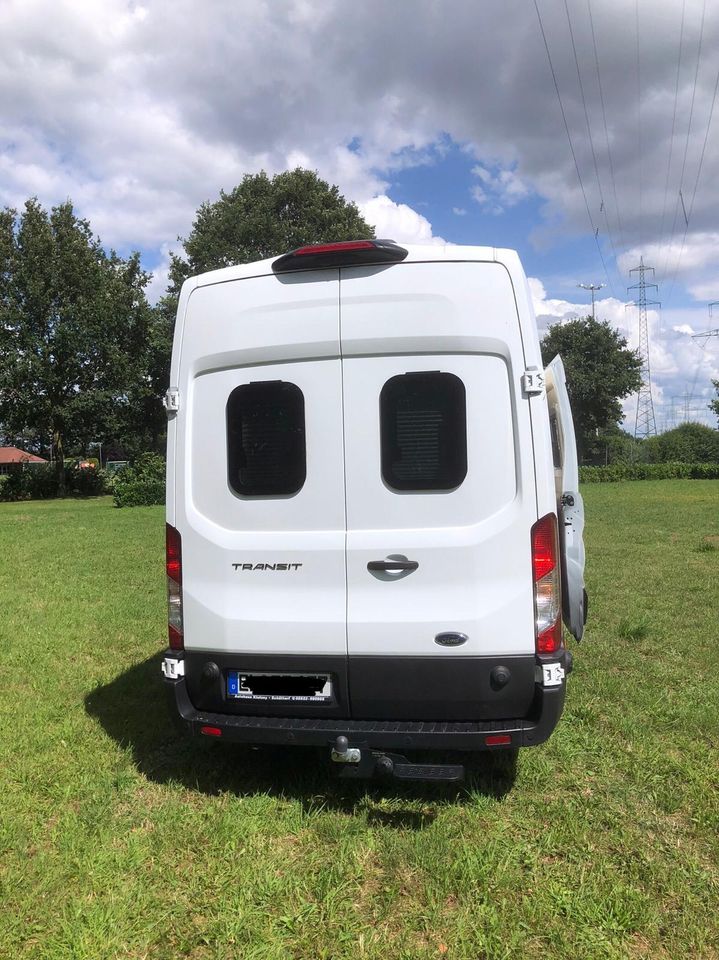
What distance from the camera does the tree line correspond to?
36.3 m

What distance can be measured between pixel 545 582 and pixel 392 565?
2.32 feet

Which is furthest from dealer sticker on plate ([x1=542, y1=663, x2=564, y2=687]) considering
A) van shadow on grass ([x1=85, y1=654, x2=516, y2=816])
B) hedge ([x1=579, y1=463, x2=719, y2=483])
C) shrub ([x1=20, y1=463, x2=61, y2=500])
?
hedge ([x1=579, y1=463, x2=719, y2=483])

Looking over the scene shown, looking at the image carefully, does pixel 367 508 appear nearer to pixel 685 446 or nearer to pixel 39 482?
pixel 39 482

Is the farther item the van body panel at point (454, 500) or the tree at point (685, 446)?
the tree at point (685, 446)

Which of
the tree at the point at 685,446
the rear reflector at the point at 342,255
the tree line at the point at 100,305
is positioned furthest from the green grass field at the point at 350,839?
the tree at the point at 685,446

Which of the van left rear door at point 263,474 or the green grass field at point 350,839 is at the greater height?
the van left rear door at point 263,474

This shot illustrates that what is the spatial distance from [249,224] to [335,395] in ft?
115

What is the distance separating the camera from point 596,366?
60.8 metres

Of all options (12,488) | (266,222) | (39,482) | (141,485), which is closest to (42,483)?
(39,482)

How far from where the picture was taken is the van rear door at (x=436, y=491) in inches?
126

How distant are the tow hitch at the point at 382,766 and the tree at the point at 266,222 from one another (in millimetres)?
34823

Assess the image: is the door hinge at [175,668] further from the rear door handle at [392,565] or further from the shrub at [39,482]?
the shrub at [39,482]

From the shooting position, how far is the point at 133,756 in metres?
4.33

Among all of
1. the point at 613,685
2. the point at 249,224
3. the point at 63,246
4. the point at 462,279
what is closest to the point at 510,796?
the point at 613,685
